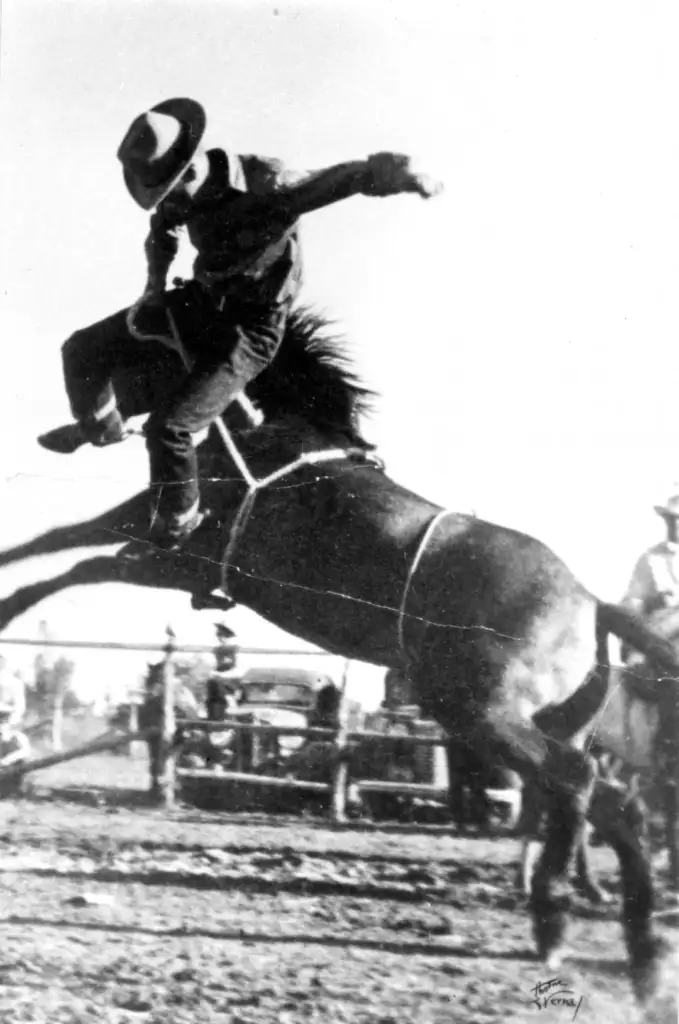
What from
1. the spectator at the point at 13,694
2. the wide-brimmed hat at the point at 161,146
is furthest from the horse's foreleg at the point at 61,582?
the wide-brimmed hat at the point at 161,146

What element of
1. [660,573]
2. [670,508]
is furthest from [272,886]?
[670,508]

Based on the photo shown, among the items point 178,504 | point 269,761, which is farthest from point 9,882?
point 178,504

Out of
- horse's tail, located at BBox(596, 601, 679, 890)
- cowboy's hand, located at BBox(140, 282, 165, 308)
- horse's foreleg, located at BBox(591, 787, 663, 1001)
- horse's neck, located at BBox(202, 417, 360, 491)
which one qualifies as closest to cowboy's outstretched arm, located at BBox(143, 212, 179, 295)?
cowboy's hand, located at BBox(140, 282, 165, 308)

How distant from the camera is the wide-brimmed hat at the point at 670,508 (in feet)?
9.57

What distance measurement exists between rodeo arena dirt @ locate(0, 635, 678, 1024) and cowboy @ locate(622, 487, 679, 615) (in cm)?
64

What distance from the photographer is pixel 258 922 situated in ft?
9.09

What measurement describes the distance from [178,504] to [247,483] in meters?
0.22

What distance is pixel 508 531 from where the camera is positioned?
2852 mm

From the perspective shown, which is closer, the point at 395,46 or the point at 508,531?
the point at 508,531

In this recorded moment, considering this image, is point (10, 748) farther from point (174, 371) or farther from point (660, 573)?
point (660, 573)

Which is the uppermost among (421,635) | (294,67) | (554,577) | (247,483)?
(294,67)

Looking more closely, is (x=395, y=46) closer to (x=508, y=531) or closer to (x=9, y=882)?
(x=508, y=531)

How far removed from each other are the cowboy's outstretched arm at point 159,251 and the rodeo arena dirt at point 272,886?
1106 millimetres

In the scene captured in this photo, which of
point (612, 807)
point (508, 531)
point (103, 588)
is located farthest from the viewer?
point (103, 588)
